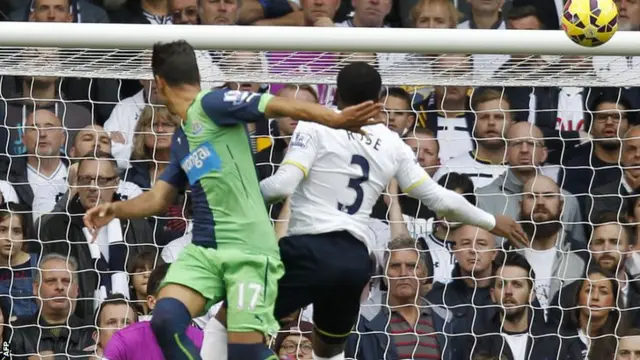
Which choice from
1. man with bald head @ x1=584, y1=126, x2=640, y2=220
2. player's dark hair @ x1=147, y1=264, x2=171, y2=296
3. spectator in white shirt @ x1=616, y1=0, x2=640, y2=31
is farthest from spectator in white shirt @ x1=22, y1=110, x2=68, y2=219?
spectator in white shirt @ x1=616, y1=0, x2=640, y2=31

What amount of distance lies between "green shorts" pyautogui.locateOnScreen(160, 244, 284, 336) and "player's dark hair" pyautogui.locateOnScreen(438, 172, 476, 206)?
2.86 metres

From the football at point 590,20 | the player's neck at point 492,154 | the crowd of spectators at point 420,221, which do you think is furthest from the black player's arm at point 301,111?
the player's neck at point 492,154

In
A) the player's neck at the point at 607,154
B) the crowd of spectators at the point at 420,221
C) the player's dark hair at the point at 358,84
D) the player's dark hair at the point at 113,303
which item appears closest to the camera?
the player's dark hair at the point at 358,84

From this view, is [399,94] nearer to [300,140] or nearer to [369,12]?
[369,12]

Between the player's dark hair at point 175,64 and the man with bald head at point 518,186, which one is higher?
the player's dark hair at point 175,64

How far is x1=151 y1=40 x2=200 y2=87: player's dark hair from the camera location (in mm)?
6504

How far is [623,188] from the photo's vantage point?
9250mm

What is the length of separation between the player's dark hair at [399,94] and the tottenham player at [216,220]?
112 inches

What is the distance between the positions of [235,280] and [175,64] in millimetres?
986

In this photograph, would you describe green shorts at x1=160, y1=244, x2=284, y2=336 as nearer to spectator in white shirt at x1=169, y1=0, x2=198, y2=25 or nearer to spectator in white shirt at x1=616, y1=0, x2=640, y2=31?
Result: spectator in white shirt at x1=169, y1=0, x2=198, y2=25

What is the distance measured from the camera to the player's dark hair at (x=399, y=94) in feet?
30.3

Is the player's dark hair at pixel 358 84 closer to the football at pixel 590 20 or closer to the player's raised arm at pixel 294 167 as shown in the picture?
the player's raised arm at pixel 294 167

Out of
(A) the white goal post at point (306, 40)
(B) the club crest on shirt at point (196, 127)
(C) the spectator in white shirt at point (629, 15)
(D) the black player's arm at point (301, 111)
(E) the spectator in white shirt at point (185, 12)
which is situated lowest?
(C) the spectator in white shirt at point (629, 15)

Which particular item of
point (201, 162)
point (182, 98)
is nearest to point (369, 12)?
point (182, 98)
